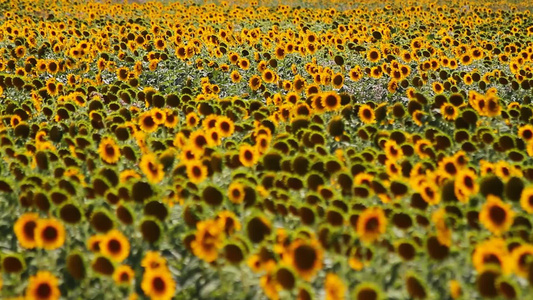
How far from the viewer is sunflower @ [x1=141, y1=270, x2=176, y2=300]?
127 inches

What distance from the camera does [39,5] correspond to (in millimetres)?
21578

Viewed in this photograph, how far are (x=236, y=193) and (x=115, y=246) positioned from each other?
2.91 feet

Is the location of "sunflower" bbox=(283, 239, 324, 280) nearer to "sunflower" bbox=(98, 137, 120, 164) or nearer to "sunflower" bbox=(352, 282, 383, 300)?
"sunflower" bbox=(352, 282, 383, 300)

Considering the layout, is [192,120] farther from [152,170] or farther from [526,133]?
[526,133]

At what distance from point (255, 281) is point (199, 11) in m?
17.9

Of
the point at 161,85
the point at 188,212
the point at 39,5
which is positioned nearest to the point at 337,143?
the point at 188,212

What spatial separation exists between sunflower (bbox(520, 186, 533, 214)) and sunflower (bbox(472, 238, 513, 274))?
0.80 m

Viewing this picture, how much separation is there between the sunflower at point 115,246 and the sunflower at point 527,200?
2.54 meters

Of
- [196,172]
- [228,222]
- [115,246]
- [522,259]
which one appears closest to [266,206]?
[228,222]

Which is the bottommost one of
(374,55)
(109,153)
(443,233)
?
(443,233)

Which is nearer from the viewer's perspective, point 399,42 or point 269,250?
point 269,250

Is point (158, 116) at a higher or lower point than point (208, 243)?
higher

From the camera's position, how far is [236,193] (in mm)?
3904

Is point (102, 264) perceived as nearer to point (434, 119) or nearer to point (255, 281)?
point (255, 281)
